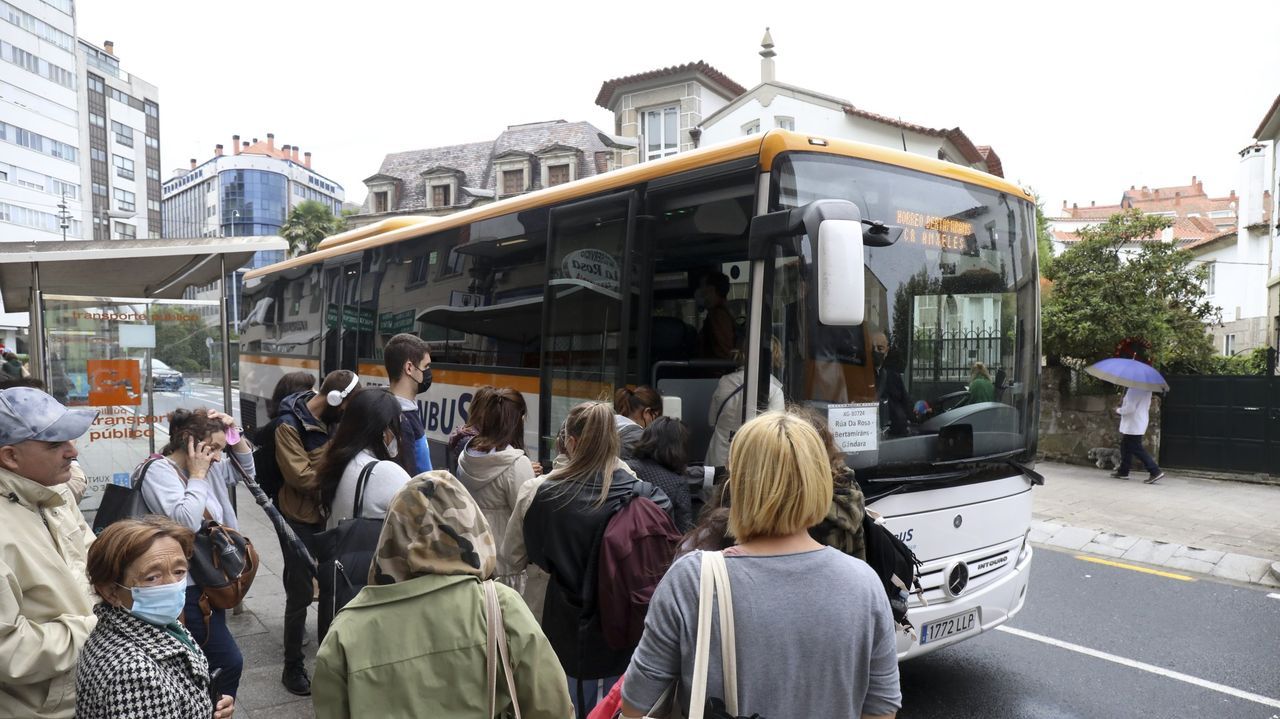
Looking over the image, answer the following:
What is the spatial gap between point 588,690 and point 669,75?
32119mm

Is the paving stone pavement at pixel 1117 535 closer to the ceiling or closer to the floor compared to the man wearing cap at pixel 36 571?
closer to the floor

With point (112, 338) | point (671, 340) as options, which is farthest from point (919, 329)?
point (112, 338)

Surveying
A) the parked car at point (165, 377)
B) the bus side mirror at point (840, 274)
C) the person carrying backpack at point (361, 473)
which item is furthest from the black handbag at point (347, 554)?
the parked car at point (165, 377)

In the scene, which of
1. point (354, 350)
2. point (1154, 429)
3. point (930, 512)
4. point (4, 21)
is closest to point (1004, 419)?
point (930, 512)

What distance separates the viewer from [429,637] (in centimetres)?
203

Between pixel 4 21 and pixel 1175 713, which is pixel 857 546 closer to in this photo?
pixel 1175 713

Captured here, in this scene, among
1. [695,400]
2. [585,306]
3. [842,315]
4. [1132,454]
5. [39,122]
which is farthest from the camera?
[39,122]

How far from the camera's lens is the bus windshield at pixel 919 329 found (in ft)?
14.1

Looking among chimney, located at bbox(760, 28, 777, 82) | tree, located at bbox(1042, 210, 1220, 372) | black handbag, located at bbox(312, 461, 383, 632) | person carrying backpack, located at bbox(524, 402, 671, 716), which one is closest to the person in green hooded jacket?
person carrying backpack, located at bbox(524, 402, 671, 716)

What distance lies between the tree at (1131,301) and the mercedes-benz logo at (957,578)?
36.9 feet

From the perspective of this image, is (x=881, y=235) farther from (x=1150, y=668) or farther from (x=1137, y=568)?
(x=1137, y=568)

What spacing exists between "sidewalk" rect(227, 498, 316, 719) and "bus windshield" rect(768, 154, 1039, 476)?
3.30 meters

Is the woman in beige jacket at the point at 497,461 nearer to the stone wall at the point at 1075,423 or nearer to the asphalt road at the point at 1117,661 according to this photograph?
the asphalt road at the point at 1117,661

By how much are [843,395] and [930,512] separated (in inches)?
33.3
